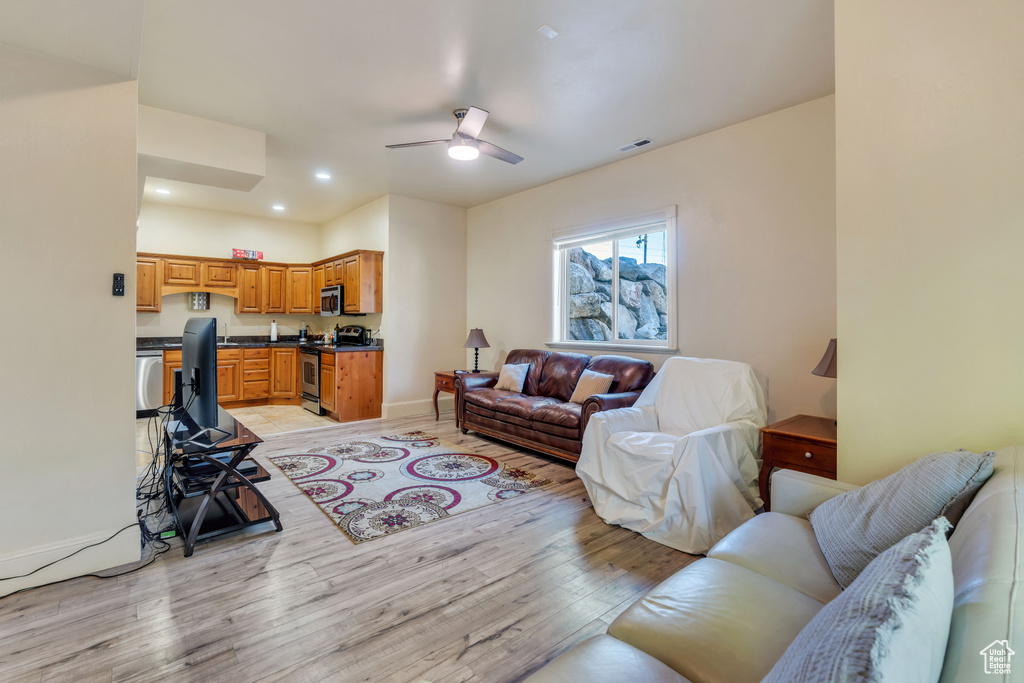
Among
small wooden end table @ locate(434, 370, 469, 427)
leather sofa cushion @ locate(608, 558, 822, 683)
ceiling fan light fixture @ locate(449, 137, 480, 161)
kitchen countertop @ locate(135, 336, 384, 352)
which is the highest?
ceiling fan light fixture @ locate(449, 137, 480, 161)

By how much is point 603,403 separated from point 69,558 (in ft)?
10.4

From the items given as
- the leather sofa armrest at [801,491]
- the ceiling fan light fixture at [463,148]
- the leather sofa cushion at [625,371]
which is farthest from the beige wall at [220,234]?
the leather sofa armrest at [801,491]

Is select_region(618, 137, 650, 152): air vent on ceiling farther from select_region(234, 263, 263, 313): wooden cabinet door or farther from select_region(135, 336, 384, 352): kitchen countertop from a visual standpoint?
select_region(234, 263, 263, 313): wooden cabinet door

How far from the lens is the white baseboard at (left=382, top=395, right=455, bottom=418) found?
19.1 ft

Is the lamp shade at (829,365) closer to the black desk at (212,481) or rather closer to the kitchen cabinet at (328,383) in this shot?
the black desk at (212,481)

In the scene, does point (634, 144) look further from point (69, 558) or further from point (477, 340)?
point (69, 558)

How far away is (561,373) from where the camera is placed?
4617 mm

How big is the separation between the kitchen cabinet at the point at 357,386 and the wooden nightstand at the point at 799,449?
15.1 ft

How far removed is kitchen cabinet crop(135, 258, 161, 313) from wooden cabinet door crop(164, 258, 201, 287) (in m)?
0.08

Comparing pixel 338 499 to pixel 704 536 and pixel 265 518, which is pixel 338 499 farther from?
pixel 704 536

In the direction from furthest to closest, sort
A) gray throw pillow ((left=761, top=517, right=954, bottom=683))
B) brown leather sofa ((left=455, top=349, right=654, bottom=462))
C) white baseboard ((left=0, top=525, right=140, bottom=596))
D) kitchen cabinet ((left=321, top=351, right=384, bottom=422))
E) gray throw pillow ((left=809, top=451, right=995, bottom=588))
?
kitchen cabinet ((left=321, top=351, right=384, bottom=422))
brown leather sofa ((left=455, top=349, right=654, bottom=462))
white baseboard ((left=0, top=525, right=140, bottom=596))
gray throw pillow ((left=809, top=451, right=995, bottom=588))
gray throw pillow ((left=761, top=517, right=954, bottom=683))

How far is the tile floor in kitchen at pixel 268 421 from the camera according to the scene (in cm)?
476

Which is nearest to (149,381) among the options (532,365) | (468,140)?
(532,365)

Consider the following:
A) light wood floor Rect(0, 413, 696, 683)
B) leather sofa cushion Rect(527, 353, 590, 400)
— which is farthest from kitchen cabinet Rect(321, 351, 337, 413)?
light wood floor Rect(0, 413, 696, 683)
